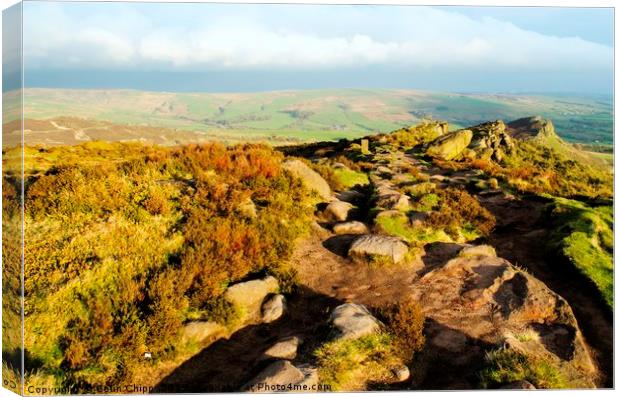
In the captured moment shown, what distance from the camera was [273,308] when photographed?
27.9ft

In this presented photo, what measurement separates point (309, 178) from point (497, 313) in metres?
7.25

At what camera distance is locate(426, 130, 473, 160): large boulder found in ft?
91.7

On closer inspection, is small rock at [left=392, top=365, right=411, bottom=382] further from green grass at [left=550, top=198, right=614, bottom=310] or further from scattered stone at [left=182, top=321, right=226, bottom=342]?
green grass at [left=550, top=198, right=614, bottom=310]

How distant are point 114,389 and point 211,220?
4180 mm

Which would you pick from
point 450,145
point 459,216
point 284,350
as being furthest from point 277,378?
point 450,145

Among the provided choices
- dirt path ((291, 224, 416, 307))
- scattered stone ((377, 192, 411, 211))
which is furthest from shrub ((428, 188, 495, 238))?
dirt path ((291, 224, 416, 307))

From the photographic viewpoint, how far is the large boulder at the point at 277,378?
22.0 ft

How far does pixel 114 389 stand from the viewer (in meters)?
7.05

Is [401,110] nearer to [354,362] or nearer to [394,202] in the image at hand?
[394,202]

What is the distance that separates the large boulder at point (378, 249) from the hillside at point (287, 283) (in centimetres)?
5

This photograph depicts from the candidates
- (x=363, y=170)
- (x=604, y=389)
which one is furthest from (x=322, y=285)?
(x=363, y=170)

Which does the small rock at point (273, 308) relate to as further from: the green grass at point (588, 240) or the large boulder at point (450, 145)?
the large boulder at point (450, 145)

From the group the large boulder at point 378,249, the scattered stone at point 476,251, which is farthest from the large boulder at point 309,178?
the scattered stone at point 476,251

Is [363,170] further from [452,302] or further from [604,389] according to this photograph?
[604,389]
